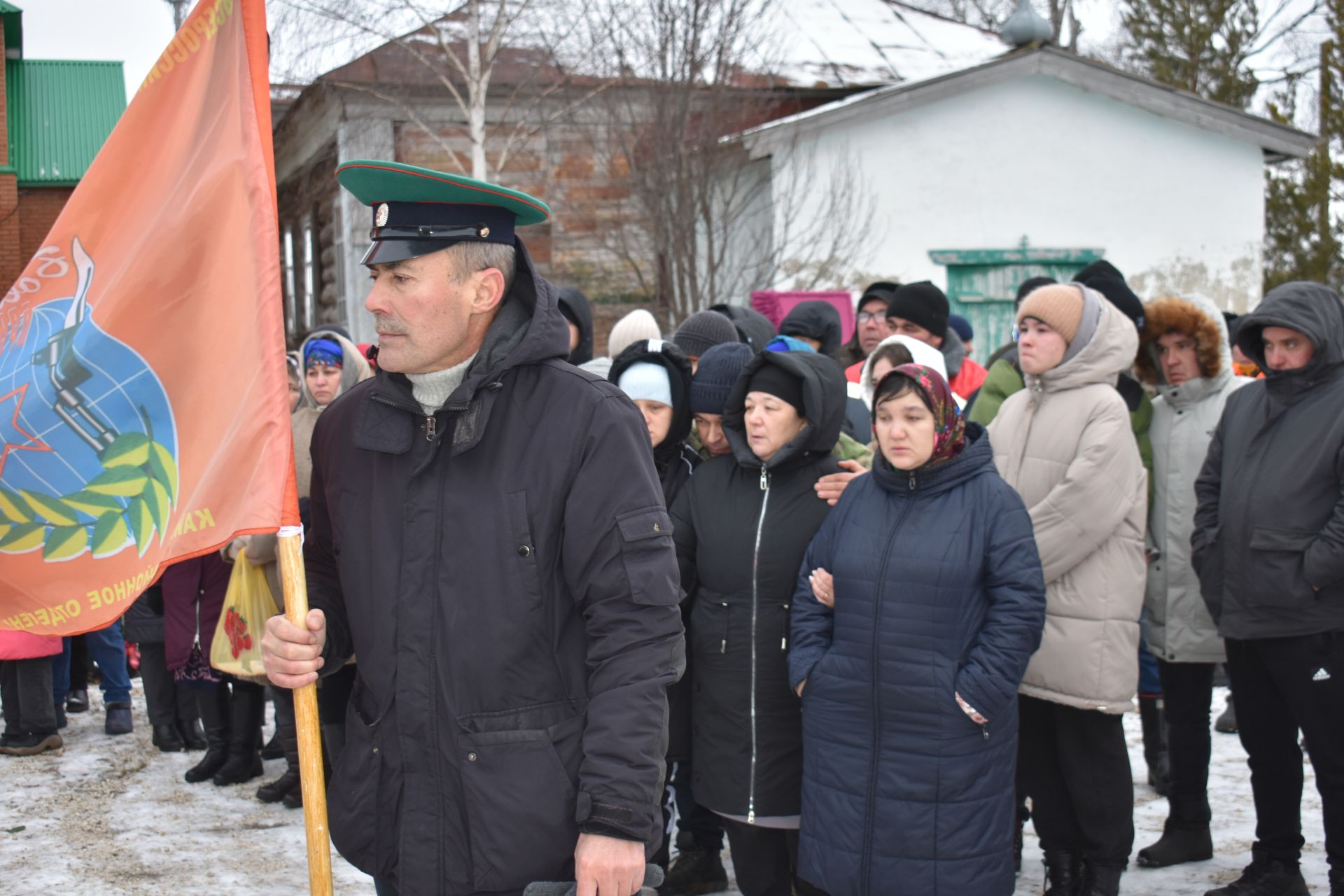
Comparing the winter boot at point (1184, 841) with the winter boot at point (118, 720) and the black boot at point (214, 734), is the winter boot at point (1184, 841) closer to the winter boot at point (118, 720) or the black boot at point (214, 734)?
the black boot at point (214, 734)

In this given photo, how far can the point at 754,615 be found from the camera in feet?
13.4

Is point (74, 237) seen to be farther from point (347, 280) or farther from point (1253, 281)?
point (1253, 281)

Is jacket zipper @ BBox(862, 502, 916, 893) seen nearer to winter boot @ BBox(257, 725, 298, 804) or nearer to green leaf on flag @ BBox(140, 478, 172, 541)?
green leaf on flag @ BBox(140, 478, 172, 541)

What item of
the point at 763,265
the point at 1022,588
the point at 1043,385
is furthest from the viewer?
the point at 763,265

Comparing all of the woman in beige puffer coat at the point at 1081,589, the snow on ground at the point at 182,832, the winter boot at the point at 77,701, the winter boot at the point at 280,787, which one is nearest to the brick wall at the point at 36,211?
the winter boot at the point at 77,701

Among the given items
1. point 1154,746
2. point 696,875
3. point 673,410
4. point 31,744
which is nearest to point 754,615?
point 673,410

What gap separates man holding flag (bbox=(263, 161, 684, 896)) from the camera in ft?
7.66

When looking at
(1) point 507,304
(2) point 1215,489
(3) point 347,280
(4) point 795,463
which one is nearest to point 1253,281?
(3) point 347,280

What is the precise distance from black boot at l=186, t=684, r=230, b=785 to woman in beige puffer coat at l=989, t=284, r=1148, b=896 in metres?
3.82

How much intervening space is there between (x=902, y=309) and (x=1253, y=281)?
1153 cm

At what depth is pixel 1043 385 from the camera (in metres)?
4.50

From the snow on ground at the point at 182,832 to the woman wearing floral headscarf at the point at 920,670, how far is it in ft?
3.85

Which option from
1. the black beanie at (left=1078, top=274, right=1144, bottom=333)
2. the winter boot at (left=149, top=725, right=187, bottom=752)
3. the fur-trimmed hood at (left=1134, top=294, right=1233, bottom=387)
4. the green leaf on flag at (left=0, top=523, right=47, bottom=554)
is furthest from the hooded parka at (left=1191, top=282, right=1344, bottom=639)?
the winter boot at (left=149, top=725, right=187, bottom=752)

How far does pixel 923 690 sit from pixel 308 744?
6.01 feet
